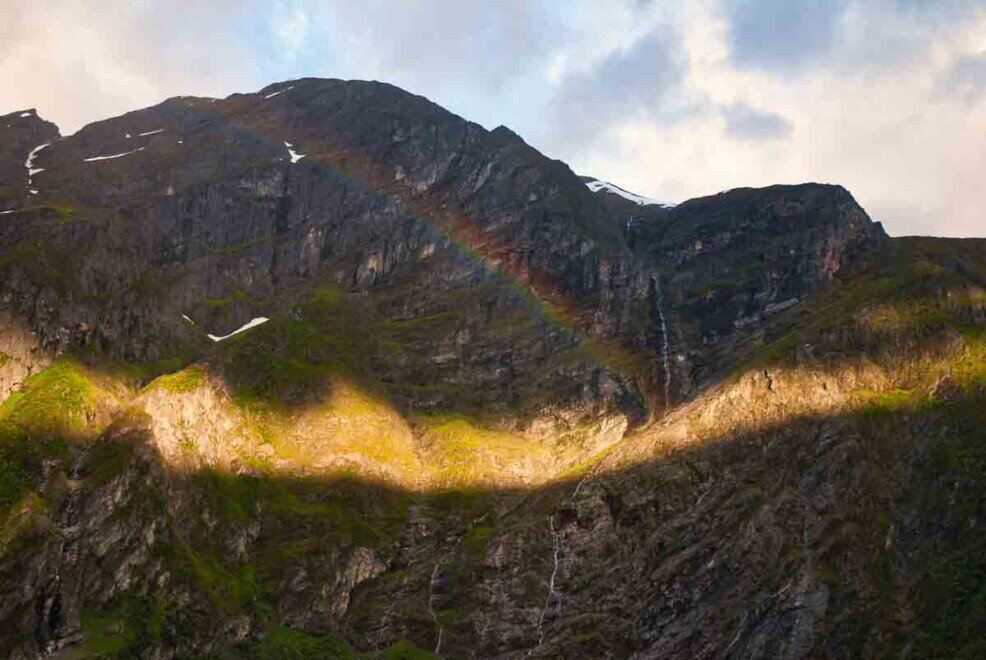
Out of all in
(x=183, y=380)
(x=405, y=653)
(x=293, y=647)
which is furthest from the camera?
(x=183, y=380)

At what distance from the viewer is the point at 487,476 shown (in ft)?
483

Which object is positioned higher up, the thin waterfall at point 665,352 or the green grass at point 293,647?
the thin waterfall at point 665,352

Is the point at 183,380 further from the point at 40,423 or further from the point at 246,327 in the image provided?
the point at 246,327

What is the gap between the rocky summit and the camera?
354 feet

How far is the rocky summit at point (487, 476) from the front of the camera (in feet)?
354

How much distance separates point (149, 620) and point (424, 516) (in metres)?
43.6

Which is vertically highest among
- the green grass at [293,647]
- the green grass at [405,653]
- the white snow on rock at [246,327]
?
the white snow on rock at [246,327]

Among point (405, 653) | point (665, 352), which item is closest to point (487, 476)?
point (405, 653)

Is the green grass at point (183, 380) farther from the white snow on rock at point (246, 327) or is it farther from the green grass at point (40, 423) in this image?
the white snow on rock at point (246, 327)

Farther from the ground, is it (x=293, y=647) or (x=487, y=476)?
(x=487, y=476)

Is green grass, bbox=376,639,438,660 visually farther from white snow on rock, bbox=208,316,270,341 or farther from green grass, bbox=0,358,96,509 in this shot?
white snow on rock, bbox=208,316,270,341

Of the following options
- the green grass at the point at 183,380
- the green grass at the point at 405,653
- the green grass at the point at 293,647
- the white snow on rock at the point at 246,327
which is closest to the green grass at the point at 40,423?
the green grass at the point at 183,380

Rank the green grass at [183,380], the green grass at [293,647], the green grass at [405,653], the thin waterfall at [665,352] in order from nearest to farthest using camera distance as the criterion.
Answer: the green grass at [293,647] → the green grass at [405,653] → the green grass at [183,380] → the thin waterfall at [665,352]

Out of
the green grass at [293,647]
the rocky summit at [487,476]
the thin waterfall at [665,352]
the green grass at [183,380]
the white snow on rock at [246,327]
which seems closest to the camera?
the green grass at [293,647]
